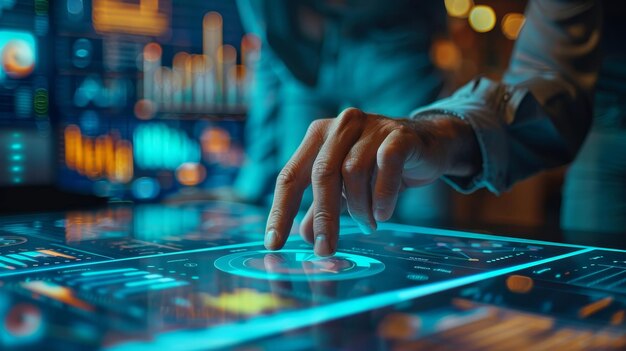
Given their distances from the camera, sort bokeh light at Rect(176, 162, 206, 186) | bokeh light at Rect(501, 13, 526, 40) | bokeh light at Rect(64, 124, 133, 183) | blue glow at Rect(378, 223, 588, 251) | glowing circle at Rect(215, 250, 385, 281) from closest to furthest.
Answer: glowing circle at Rect(215, 250, 385, 281), blue glow at Rect(378, 223, 588, 251), bokeh light at Rect(501, 13, 526, 40), bokeh light at Rect(64, 124, 133, 183), bokeh light at Rect(176, 162, 206, 186)

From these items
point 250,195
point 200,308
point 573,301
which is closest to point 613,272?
point 573,301

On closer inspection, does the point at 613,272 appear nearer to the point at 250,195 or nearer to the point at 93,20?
the point at 250,195

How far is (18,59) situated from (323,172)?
1.44 meters

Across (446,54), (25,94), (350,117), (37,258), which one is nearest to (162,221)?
(37,258)

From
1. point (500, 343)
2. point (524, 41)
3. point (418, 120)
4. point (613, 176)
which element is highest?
point (524, 41)

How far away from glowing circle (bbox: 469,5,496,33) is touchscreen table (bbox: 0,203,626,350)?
2.84 feet

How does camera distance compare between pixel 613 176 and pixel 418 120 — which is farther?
pixel 613 176

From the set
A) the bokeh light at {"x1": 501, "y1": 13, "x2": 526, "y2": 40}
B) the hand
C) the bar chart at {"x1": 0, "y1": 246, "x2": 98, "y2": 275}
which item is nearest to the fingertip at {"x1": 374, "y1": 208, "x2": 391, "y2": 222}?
the hand

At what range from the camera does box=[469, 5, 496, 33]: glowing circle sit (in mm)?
2029

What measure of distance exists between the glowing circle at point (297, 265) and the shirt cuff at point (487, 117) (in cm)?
48

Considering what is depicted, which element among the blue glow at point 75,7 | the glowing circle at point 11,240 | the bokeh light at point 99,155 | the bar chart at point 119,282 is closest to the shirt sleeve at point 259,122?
the bokeh light at point 99,155

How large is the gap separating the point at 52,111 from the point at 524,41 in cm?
142

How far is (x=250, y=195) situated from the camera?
8.44 ft

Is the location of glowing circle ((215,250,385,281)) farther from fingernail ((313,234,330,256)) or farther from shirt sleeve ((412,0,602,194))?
shirt sleeve ((412,0,602,194))
